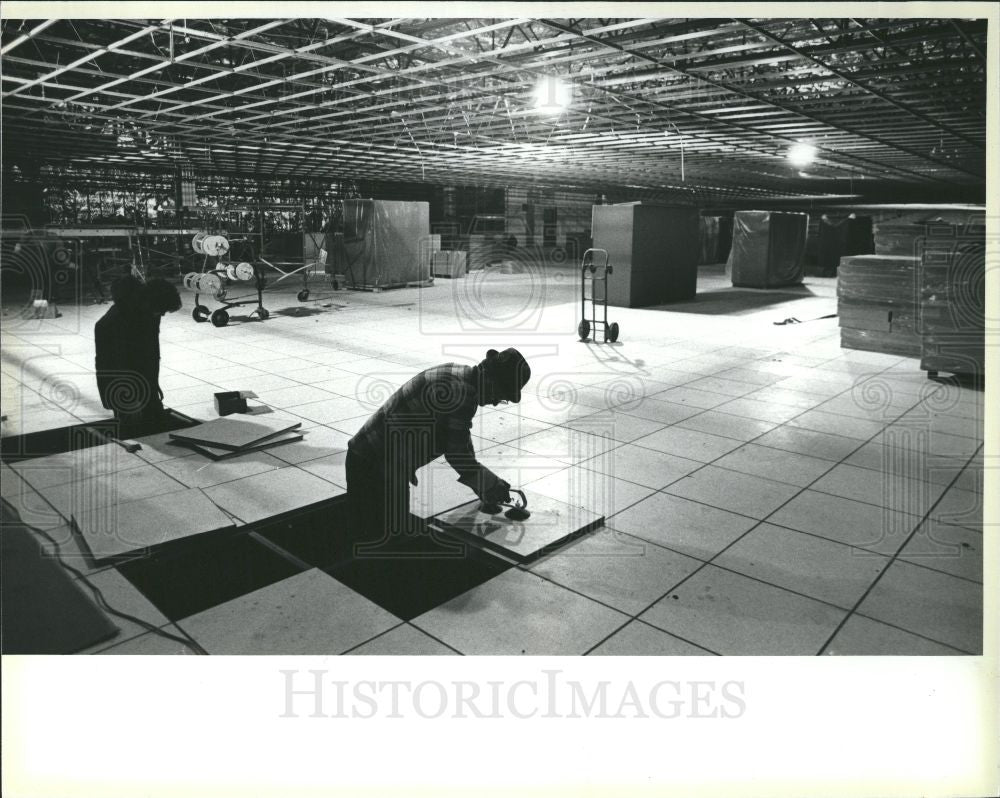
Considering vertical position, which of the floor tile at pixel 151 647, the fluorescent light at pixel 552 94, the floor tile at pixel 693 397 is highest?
the fluorescent light at pixel 552 94

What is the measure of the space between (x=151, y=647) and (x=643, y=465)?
11.1 ft

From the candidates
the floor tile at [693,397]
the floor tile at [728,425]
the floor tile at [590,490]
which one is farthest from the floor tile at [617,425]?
the floor tile at [590,490]

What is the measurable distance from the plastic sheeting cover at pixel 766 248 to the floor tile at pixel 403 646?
1649 cm

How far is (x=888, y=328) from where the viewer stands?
9445mm

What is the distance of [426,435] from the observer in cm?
374

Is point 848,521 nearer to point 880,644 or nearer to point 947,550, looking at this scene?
point 947,550

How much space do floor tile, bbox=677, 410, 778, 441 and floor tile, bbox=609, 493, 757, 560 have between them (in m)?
1.64

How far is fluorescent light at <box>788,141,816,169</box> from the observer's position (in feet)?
50.1

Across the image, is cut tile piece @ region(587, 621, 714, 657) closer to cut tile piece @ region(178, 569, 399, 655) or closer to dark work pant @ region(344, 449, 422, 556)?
cut tile piece @ region(178, 569, 399, 655)

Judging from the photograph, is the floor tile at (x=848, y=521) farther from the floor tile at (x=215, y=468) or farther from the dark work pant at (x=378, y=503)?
the floor tile at (x=215, y=468)

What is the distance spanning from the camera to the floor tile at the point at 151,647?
2.99 metres

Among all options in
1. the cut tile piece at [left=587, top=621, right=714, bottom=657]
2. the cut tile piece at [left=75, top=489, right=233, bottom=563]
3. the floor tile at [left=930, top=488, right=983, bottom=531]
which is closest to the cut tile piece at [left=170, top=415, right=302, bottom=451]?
the cut tile piece at [left=75, top=489, right=233, bottom=563]
